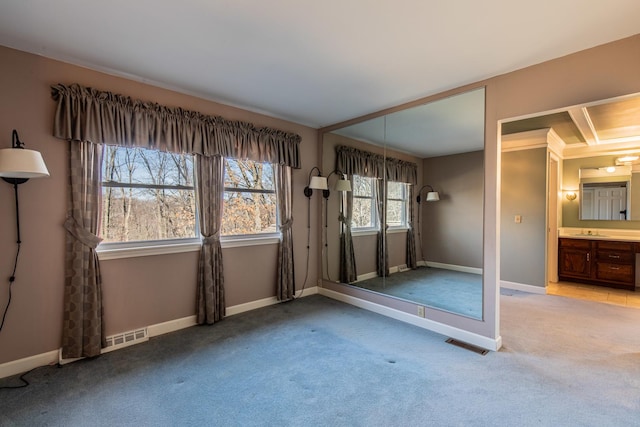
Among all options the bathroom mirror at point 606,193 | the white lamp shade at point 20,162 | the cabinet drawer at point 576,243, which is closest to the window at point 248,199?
the white lamp shade at point 20,162

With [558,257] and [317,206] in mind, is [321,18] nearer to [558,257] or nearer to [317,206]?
[317,206]

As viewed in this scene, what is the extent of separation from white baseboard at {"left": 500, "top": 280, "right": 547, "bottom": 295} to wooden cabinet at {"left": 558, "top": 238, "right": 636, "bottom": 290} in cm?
120

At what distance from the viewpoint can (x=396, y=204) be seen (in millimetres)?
3799

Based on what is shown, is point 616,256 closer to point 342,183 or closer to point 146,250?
point 342,183

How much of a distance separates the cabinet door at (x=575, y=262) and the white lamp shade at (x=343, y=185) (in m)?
4.09

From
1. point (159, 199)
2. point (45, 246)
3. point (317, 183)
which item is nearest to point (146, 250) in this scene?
point (159, 199)

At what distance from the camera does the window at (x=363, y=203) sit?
404 cm

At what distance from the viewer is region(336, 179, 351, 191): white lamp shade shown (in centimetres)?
423

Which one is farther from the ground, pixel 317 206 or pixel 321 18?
pixel 321 18

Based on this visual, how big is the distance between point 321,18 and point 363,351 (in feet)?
8.81

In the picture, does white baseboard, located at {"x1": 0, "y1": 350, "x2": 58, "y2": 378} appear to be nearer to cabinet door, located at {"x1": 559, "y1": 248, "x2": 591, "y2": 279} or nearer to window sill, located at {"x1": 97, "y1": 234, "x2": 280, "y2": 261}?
window sill, located at {"x1": 97, "y1": 234, "x2": 280, "y2": 261}

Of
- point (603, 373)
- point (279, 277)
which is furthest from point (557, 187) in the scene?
point (279, 277)

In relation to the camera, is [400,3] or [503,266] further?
[503,266]

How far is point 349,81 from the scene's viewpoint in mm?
2945
